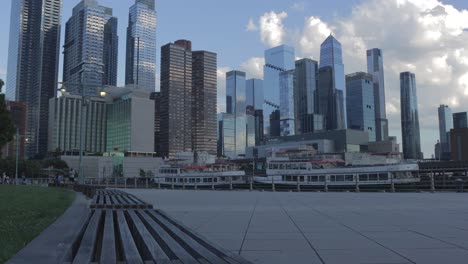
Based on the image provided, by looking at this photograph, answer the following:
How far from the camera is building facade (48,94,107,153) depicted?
4043 inches

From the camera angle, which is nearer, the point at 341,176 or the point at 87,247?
the point at 87,247

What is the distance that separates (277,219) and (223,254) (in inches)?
268

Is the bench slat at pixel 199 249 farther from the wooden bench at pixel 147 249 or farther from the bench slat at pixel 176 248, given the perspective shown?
the bench slat at pixel 176 248

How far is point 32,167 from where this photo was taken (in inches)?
4823

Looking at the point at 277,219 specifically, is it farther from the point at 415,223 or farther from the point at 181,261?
the point at 181,261

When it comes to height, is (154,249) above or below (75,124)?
below

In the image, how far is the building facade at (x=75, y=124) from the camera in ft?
337

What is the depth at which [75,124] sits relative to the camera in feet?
345

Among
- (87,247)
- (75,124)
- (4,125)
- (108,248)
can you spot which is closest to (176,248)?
(108,248)

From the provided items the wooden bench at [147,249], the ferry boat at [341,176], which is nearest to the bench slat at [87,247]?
the wooden bench at [147,249]

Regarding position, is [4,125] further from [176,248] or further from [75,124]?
[75,124]

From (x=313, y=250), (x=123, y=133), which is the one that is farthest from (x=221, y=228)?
(x=123, y=133)

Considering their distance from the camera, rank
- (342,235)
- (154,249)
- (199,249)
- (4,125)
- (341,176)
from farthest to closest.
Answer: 1. (341,176)
2. (4,125)
3. (342,235)
4. (199,249)
5. (154,249)

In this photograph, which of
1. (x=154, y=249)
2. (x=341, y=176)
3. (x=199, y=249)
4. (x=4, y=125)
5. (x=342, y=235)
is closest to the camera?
(x=154, y=249)
